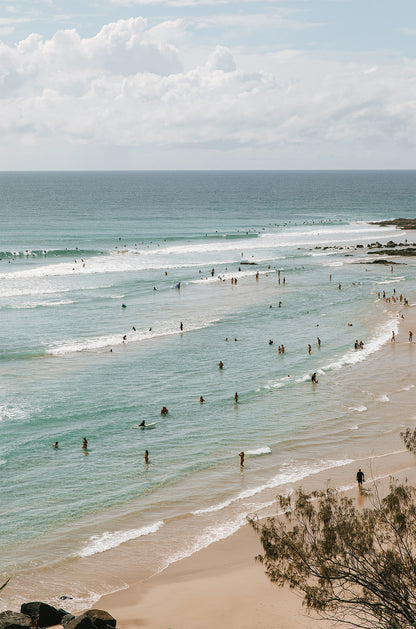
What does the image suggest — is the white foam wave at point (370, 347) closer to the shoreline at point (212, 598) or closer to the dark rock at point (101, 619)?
the shoreline at point (212, 598)

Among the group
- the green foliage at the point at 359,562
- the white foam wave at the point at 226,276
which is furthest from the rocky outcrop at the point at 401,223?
the green foliage at the point at 359,562

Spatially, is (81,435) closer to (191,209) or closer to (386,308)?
(386,308)

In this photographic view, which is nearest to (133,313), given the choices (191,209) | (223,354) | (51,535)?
(223,354)

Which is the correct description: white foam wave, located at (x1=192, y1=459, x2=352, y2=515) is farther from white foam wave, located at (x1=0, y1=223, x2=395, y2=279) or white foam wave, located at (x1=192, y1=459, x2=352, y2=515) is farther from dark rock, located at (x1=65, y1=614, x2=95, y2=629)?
white foam wave, located at (x1=0, y1=223, x2=395, y2=279)

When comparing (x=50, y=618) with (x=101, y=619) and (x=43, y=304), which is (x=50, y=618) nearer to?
(x=101, y=619)

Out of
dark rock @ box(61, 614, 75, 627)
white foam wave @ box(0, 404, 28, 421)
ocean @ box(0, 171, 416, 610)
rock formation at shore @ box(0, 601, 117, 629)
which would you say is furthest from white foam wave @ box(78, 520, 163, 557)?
white foam wave @ box(0, 404, 28, 421)

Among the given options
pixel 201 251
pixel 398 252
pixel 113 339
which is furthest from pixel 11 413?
pixel 398 252
